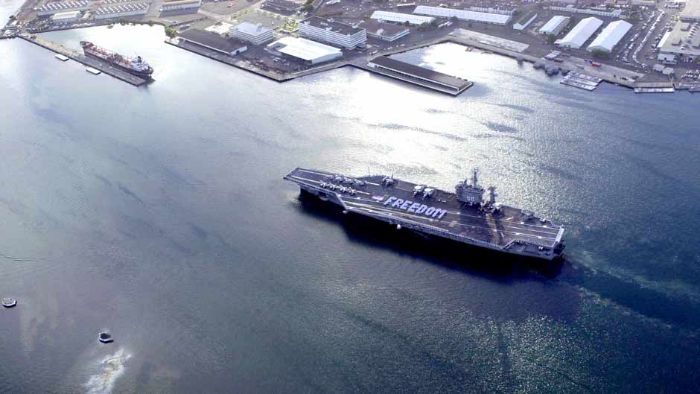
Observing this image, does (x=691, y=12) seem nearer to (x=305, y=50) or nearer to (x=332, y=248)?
(x=305, y=50)

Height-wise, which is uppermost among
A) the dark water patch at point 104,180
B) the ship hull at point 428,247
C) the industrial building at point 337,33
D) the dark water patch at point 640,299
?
the industrial building at point 337,33

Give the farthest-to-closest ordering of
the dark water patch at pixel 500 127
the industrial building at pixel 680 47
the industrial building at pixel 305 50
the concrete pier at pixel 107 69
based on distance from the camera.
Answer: the industrial building at pixel 305 50 < the concrete pier at pixel 107 69 < the industrial building at pixel 680 47 < the dark water patch at pixel 500 127

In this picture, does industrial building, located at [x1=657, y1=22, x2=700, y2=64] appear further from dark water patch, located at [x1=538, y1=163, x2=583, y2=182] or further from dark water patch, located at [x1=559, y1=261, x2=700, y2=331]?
dark water patch, located at [x1=559, y1=261, x2=700, y2=331]

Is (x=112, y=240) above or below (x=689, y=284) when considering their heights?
below

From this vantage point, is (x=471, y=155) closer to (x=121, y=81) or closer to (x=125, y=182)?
(x=125, y=182)

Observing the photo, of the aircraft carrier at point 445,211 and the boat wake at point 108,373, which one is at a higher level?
Answer: the aircraft carrier at point 445,211

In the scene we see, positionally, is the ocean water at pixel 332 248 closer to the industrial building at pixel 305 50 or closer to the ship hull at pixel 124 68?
the ship hull at pixel 124 68

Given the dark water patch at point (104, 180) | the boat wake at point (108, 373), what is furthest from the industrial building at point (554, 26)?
the boat wake at point (108, 373)

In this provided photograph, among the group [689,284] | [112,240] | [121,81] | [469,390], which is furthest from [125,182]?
[689,284]
